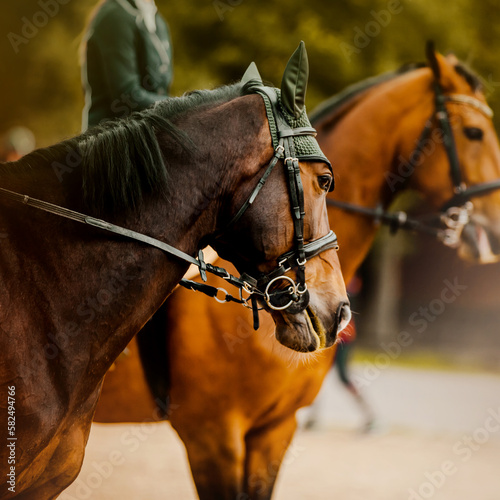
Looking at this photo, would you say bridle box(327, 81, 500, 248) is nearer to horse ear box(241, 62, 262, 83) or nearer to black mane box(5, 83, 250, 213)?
horse ear box(241, 62, 262, 83)

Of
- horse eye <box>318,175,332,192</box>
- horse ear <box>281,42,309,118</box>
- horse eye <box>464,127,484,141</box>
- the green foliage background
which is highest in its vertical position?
the green foliage background

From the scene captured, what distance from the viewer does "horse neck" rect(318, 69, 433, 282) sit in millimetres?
3453

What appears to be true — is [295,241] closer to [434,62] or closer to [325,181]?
[325,181]

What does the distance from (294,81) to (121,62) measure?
1.30 meters

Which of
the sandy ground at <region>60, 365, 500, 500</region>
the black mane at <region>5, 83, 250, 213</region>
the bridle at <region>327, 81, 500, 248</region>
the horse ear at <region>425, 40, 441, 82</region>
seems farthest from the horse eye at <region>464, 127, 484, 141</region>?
the sandy ground at <region>60, 365, 500, 500</region>

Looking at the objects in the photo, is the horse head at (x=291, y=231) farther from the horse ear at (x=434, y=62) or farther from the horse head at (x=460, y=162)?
the horse ear at (x=434, y=62)

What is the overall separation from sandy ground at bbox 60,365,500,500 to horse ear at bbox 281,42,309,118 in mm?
3973

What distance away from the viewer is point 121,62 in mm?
3182

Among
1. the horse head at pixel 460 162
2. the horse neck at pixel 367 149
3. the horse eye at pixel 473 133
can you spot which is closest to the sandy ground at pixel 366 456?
the horse head at pixel 460 162

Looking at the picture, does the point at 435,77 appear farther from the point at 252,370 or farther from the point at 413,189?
the point at 252,370

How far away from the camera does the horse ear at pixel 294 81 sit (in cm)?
221

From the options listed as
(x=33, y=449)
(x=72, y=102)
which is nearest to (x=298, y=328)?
(x=33, y=449)

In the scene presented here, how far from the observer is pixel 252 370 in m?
3.15

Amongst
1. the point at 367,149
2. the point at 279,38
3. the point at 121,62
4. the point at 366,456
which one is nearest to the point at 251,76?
the point at 121,62
